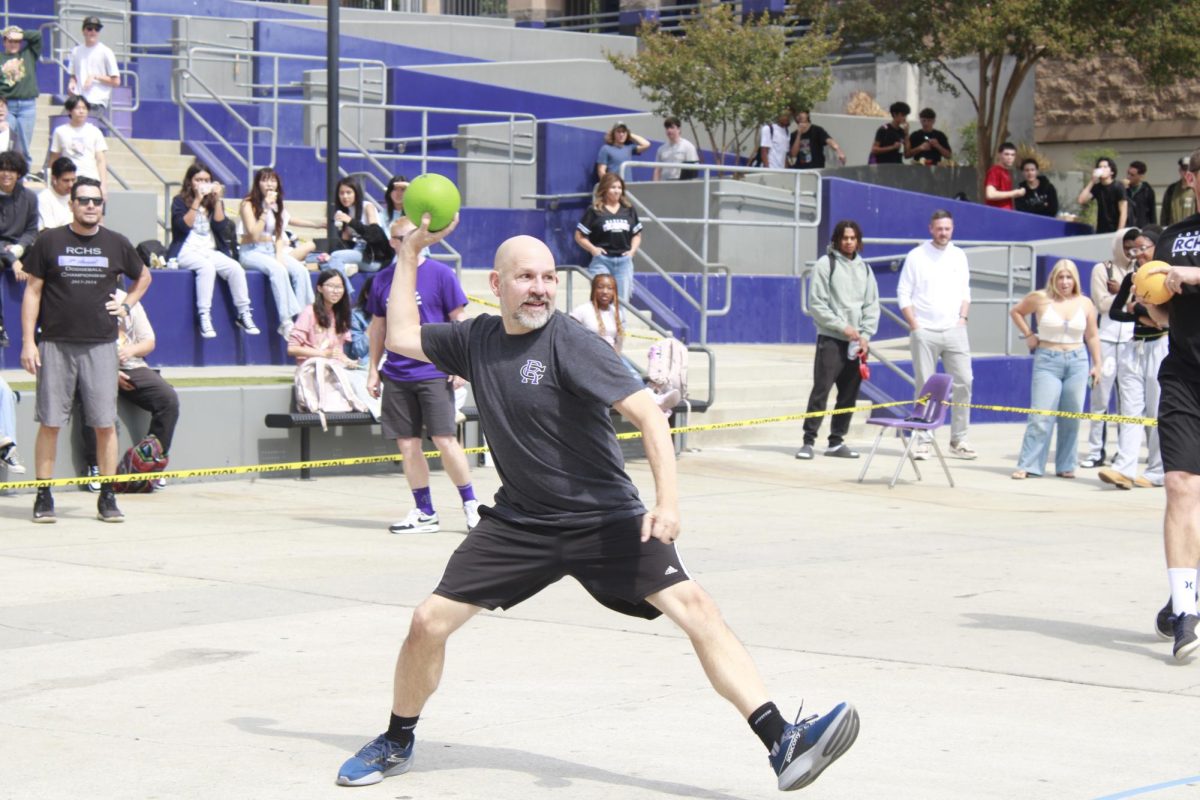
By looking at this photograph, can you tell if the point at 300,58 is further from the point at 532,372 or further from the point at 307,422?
the point at 532,372

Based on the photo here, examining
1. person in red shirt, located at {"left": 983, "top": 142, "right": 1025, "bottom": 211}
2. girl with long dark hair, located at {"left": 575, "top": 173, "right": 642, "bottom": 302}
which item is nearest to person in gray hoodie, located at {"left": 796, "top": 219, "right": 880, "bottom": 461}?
girl with long dark hair, located at {"left": 575, "top": 173, "right": 642, "bottom": 302}

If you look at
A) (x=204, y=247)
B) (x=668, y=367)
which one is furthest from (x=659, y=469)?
(x=204, y=247)

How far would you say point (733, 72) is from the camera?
24453 millimetres

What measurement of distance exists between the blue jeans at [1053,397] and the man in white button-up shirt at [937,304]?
815 mm

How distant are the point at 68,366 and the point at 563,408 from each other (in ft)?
19.9

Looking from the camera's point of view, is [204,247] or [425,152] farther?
[425,152]

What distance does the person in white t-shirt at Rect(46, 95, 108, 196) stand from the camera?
16.4 m

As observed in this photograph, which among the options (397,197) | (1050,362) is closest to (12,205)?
(397,197)

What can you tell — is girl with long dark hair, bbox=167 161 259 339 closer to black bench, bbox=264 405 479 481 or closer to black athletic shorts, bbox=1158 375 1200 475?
black bench, bbox=264 405 479 481

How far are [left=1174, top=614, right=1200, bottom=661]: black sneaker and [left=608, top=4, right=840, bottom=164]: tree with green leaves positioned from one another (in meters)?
17.6

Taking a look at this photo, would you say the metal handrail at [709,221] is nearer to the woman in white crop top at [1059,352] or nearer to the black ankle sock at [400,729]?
the woman in white crop top at [1059,352]

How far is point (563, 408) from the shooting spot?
5.37 metres

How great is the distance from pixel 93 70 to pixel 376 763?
52.1 feet

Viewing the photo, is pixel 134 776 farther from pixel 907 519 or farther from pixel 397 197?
pixel 397 197
